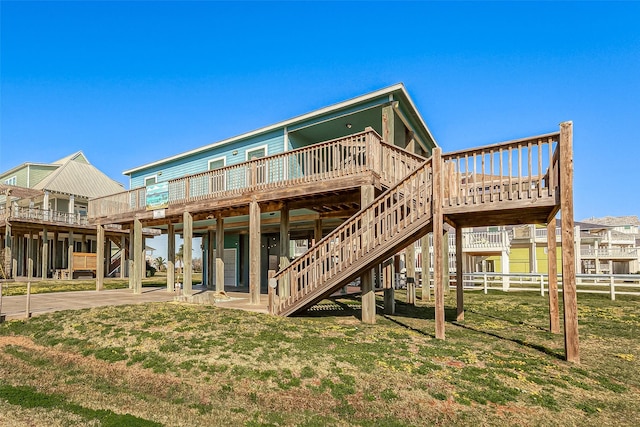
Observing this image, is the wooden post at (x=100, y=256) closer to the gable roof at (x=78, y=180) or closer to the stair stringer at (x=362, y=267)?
the stair stringer at (x=362, y=267)

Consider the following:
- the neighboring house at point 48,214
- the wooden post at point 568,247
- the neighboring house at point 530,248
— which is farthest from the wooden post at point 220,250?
the neighboring house at point 48,214

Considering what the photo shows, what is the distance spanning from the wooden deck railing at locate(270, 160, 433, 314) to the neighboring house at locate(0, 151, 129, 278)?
2431 cm

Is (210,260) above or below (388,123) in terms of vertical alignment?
below

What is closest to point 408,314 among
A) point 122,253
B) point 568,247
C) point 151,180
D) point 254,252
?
point 254,252

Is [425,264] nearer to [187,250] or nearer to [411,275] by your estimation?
[411,275]

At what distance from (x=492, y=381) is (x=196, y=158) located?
16.9m

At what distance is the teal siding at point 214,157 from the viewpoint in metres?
15.0

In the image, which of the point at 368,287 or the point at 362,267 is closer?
the point at 362,267

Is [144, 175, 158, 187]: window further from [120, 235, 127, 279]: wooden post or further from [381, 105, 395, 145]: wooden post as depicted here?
[381, 105, 395, 145]: wooden post

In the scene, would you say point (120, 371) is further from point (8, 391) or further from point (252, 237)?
point (252, 237)

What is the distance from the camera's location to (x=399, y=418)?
3859 mm

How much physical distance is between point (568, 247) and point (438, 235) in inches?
83.9

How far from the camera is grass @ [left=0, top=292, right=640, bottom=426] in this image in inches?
157

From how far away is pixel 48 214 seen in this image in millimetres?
25484
